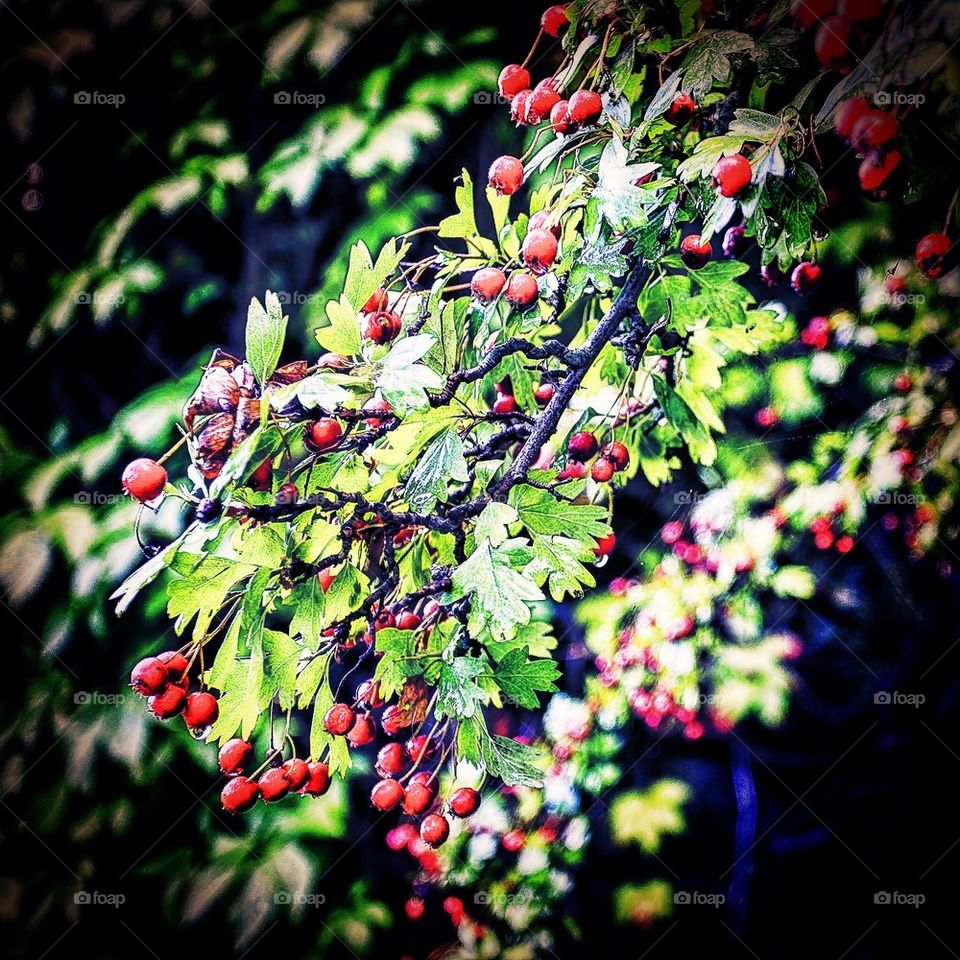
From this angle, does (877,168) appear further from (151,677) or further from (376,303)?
(151,677)

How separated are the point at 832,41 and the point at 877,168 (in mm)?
132

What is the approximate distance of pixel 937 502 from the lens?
936 mm

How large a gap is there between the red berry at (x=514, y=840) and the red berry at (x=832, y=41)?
3.00 ft

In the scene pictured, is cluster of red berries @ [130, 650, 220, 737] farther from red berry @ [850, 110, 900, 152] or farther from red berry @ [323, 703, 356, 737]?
red berry @ [850, 110, 900, 152]

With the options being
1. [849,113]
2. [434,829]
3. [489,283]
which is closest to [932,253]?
[849,113]

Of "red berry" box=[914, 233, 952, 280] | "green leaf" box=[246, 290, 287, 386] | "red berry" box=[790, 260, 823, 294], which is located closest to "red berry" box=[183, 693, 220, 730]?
"green leaf" box=[246, 290, 287, 386]

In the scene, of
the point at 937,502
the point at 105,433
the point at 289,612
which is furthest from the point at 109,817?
the point at 937,502

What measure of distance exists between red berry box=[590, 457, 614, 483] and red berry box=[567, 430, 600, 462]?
0.01 metres

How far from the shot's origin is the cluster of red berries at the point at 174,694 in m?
0.78

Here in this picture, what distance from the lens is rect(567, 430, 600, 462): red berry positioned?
966 millimetres

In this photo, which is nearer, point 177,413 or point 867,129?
point 867,129

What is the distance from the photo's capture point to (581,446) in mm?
966

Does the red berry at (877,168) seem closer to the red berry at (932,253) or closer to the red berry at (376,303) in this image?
the red berry at (932,253)

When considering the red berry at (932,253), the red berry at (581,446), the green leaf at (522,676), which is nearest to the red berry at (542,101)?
the red berry at (581,446)
